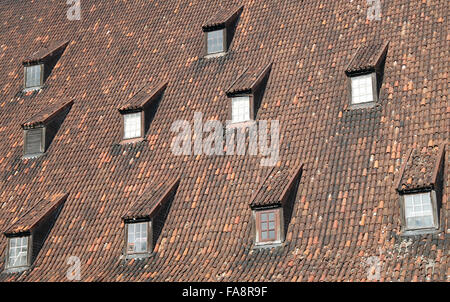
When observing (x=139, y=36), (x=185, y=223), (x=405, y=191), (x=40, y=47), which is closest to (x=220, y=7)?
(x=139, y=36)

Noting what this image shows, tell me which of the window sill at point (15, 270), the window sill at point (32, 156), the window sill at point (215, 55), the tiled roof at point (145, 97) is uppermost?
the window sill at point (215, 55)

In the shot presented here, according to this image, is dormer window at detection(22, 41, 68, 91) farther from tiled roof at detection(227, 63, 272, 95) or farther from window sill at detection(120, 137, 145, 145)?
tiled roof at detection(227, 63, 272, 95)

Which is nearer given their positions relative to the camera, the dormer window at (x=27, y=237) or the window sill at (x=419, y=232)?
the window sill at (x=419, y=232)

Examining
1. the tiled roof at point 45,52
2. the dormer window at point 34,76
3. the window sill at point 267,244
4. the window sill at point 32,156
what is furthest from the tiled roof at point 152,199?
the tiled roof at point 45,52

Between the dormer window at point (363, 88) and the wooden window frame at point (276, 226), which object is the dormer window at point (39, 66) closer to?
the wooden window frame at point (276, 226)

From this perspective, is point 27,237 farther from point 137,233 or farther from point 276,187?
point 276,187

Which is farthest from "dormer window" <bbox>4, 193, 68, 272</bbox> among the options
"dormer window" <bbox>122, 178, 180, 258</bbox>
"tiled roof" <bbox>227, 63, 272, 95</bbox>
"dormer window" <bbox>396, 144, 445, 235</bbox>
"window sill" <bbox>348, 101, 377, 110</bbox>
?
"dormer window" <bbox>396, 144, 445, 235</bbox>
